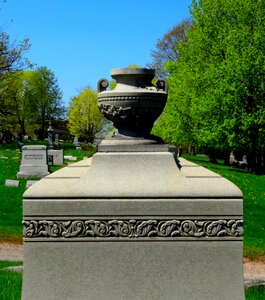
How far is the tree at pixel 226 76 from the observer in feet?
110

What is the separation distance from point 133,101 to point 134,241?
4.44 ft

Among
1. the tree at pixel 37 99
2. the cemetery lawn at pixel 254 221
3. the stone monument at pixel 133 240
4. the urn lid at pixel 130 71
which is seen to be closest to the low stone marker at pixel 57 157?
the cemetery lawn at pixel 254 221

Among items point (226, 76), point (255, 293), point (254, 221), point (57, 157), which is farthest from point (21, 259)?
point (226, 76)

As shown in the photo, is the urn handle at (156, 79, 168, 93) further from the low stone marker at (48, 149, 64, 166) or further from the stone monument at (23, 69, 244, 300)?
the low stone marker at (48, 149, 64, 166)

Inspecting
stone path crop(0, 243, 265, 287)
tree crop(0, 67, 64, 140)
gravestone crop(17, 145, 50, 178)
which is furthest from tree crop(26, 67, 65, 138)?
stone path crop(0, 243, 265, 287)

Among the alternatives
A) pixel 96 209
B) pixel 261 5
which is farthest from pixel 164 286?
pixel 261 5

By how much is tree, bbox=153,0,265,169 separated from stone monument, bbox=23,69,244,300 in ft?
94.0

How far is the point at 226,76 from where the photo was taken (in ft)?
110

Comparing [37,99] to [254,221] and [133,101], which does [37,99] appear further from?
[133,101]

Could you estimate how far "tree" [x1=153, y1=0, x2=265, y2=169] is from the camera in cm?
3353

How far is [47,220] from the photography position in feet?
17.1

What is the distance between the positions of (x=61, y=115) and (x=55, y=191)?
7483 centimetres

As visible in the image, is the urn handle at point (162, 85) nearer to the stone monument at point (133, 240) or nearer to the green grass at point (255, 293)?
the stone monument at point (133, 240)

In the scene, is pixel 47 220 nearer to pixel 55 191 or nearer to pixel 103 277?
pixel 55 191
